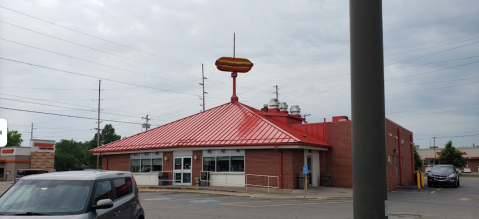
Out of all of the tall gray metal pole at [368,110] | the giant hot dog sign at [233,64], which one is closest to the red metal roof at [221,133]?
the giant hot dog sign at [233,64]

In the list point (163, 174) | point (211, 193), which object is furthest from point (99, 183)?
point (163, 174)

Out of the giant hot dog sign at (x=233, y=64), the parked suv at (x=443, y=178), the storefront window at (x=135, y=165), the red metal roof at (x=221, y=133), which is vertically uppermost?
the giant hot dog sign at (x=233, y=64)

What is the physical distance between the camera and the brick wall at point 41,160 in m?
60.8

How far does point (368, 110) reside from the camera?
9.21ft

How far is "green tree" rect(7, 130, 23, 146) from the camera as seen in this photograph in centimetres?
9549

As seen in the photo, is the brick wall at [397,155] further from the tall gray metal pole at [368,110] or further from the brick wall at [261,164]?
the tall gray metal pole at [368,110]

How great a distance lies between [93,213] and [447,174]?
106 ft

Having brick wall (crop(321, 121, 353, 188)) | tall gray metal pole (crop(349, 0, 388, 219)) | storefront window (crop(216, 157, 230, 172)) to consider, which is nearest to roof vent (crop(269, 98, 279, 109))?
brick wall (crop(321, 121, 353, 188))

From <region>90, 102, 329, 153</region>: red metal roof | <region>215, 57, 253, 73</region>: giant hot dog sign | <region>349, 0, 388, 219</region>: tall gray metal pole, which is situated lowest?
<region>349, 0, 388, 219</region>: tall gray metal pole

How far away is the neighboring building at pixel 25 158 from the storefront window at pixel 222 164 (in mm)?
43618

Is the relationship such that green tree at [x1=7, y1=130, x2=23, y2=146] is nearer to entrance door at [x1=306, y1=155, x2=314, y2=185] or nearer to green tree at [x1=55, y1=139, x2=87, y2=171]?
green tree at [x1=55, y1=139, x2=87, y2=171]

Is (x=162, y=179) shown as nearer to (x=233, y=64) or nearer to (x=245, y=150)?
(x=245, y=150)

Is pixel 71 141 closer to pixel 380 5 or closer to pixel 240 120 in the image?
pixel 240 120

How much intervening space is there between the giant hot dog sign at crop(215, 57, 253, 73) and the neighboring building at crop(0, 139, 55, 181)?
130 ft
